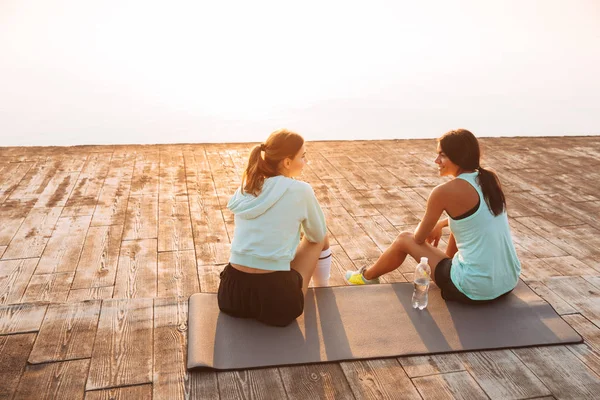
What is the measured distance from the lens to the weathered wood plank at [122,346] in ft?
7.56

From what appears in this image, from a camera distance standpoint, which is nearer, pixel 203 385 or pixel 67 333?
pixel 203 385

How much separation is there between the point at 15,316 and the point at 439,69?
12594 millimetres

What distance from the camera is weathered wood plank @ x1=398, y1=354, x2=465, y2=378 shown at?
2.40 m

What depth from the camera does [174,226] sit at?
398 centimetres

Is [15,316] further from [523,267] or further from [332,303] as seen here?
[523,267]

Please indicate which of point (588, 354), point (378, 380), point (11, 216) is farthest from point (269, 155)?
point (11, 216)

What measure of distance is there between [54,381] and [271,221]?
3.35ft

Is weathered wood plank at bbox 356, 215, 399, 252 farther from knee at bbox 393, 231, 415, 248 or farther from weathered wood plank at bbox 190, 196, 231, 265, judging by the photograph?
weathered wood plank at bbox 190, 196, 231, 265

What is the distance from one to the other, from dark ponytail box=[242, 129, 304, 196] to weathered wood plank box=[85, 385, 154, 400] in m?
0.89

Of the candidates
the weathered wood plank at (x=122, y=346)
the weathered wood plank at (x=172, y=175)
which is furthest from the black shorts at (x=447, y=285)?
the weathered wood plank at (x=172, y=175)

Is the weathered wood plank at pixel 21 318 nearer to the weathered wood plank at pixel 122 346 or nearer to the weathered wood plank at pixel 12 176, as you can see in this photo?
the weathered wood plank at pixel 122 346

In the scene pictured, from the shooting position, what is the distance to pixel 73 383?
2.27 m

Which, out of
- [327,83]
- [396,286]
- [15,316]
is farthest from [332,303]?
[327,83]

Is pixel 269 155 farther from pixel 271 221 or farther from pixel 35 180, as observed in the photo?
pixel 35 180
